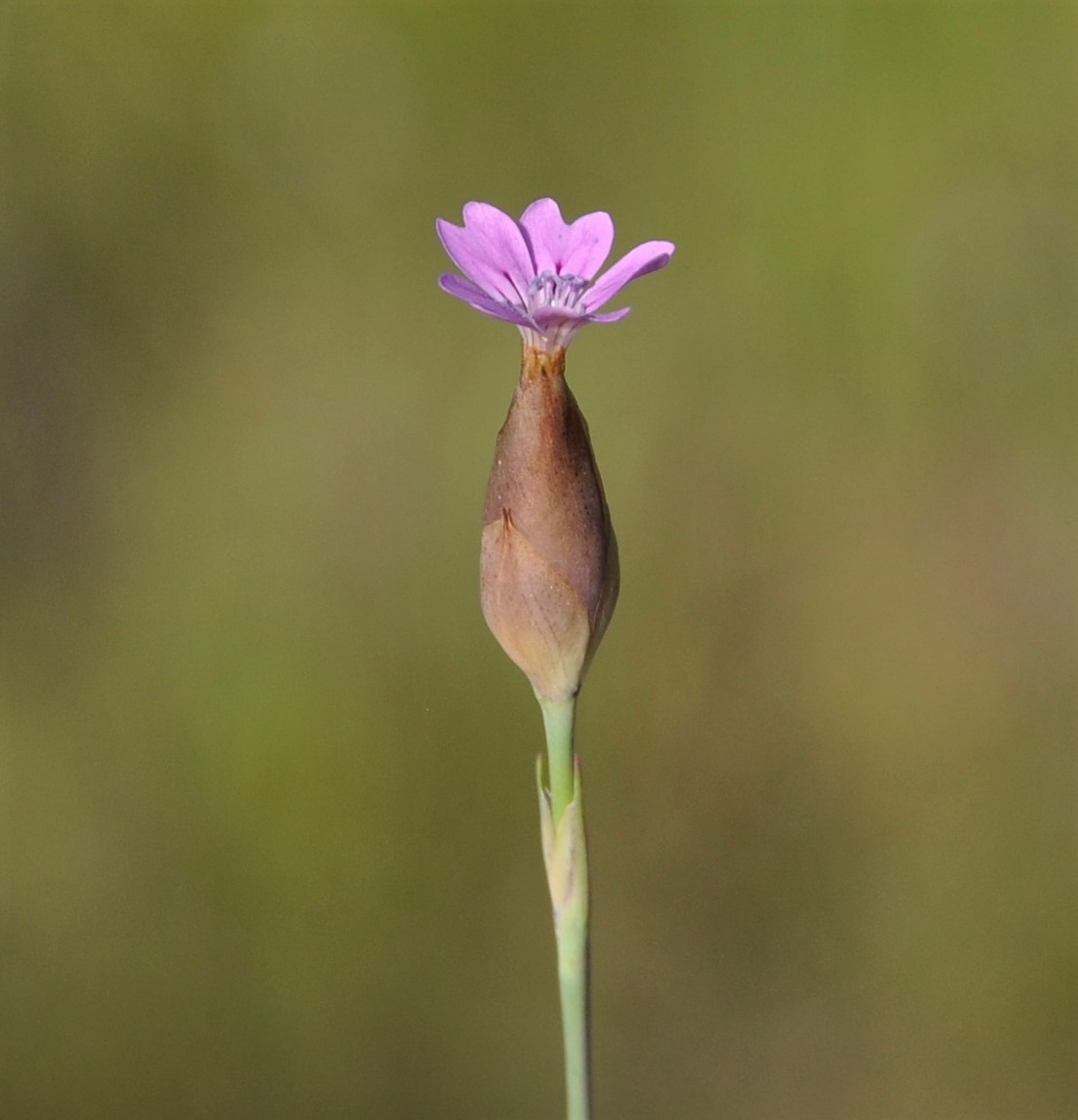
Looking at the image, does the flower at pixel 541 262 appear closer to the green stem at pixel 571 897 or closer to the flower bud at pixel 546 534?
the flower bud at pixel 546 534

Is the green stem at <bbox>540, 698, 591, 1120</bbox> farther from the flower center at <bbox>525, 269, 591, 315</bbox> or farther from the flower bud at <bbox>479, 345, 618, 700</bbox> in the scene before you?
the flower center at <bbox>525, 269, 591, 315</bbox>

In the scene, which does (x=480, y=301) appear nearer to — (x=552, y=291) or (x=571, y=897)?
(x=552, y=291)

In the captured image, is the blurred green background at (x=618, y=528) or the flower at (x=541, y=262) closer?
the flower at (x=541, y=262)

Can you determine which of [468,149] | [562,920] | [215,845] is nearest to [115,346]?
[468,149]

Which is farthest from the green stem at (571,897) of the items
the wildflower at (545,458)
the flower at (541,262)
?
the flower at (541,262)

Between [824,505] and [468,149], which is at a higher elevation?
[468,149]

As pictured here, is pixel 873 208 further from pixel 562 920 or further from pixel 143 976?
pixel 143 976
